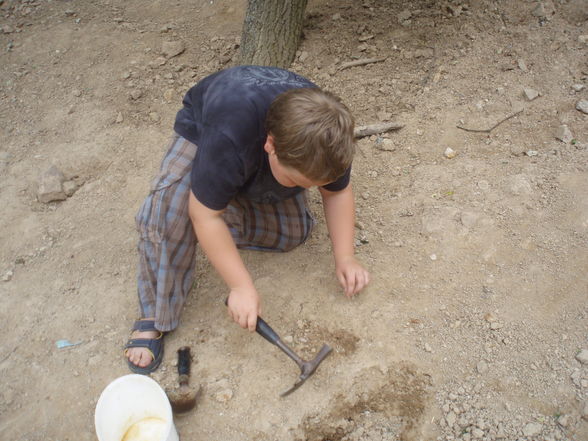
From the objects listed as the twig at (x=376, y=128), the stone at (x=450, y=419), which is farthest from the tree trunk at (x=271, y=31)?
the stone at (x=450, y=419)

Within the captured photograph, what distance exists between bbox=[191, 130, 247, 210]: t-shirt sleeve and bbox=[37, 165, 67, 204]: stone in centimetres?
150

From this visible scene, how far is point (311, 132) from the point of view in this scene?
153 centimetres

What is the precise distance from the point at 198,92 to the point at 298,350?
1.11 meters

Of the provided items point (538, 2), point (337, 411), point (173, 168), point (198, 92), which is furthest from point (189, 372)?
point (538, 2)

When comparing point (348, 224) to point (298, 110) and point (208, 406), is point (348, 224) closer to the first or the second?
point (298, 110)

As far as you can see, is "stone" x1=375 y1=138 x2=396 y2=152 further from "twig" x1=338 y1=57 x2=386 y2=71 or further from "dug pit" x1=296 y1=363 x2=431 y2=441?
"dug pit" x1=296 y1=363 x2=431 y2=441

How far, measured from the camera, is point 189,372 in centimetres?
210

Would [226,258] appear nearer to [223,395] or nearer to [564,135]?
[223,395]

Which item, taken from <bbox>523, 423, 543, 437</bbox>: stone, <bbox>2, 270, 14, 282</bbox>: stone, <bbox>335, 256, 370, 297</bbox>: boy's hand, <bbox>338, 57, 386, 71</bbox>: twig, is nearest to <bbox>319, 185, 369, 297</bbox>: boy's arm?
<bbox>335, 256, 370, 297</bbox>: boy's hand

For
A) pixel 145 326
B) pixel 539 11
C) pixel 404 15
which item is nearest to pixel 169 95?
pixel 404 15

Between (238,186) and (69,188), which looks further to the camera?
(69,188)

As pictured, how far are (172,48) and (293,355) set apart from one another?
8.66ft

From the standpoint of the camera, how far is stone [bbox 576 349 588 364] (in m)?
1.90

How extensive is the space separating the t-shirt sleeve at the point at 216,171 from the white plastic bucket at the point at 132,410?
0.70m
